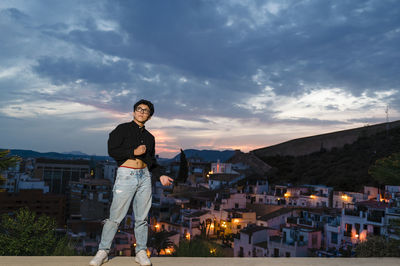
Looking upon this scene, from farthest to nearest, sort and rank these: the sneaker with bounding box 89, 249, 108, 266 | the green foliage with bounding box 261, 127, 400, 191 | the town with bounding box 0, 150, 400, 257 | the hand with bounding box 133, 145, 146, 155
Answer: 1. the green foliage with bounding box 261, 127, 400, 191
2. the town with bounding box 0, 150, 400, 257
3. the hand with bounding box 133, 145, 146, 155
4. the sneaker with bounding box 89, 249, 108, 266

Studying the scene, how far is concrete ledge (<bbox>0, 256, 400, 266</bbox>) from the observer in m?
3.25

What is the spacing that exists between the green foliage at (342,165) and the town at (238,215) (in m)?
3.42

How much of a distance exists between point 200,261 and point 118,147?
145 centimetres

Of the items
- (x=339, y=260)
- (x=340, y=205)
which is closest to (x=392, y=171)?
(x=339, y=260)

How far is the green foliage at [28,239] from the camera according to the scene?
568 centimetres

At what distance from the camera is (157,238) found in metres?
18.7

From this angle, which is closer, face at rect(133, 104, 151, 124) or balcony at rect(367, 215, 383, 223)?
face at rect(133, 104, 151, 124)

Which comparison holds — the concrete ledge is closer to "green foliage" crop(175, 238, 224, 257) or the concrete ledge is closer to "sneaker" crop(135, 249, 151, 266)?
"sneaker" crop(135, 249, 151, 266)

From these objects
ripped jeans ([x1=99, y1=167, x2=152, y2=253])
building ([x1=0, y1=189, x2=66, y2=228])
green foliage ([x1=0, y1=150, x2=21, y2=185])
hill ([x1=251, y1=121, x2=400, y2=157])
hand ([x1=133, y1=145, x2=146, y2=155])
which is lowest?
building ([x1=0, y1=189, x2=66, y2=228])

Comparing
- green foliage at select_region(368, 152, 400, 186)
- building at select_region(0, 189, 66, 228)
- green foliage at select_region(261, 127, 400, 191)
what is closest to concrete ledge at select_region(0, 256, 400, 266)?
green foliage at select_region(368, 152, 400, 186)

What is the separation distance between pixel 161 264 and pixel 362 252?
442 inches

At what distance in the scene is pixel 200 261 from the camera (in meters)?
3.49

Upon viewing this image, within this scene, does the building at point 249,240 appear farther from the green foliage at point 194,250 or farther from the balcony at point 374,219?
the green foliage at point 194,250

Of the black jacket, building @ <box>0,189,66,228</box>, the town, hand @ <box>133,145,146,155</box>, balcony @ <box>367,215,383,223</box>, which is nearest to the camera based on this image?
hand @ <box>133,145,146,155</box>
